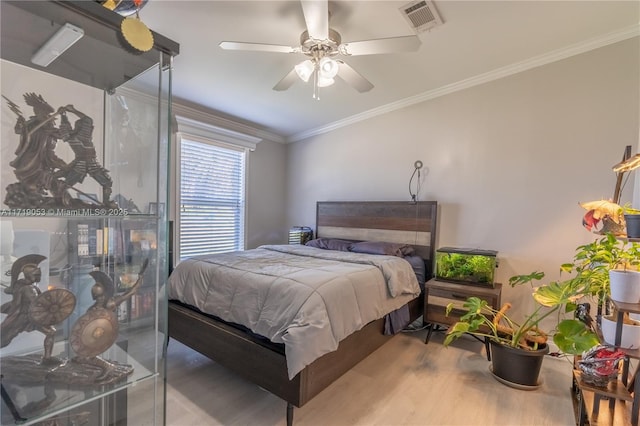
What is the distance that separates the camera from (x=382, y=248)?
3180 millimetres

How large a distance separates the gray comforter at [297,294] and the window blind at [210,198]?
4.71ft

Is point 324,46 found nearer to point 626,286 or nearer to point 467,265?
point 626,286

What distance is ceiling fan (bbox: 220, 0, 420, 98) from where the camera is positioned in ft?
5.56

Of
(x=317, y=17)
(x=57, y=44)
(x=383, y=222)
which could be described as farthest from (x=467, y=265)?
(x=57, y=44)

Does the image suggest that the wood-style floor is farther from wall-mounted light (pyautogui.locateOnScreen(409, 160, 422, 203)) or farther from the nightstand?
wall-mounted light (pyautogui.locateOnScreen(409, 160, 422, 203))

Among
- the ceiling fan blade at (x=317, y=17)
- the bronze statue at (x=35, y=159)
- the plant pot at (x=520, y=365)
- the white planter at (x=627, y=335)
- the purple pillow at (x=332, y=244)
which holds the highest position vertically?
the ceiling fan blade at (x=317, y=17)

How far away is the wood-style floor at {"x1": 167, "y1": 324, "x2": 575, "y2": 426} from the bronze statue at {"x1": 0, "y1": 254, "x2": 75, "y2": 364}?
4.29 ft

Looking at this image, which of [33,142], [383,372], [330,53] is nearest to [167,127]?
[33,142]

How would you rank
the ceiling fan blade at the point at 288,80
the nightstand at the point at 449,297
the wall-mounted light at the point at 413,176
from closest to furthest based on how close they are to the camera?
the ceiling fan blade at the point at 288,80 < the nightstand at the point at 449,297 < the wall-mounted light at the point at 413,176

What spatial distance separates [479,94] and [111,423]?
11.9 feet

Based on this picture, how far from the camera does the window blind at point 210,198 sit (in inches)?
146

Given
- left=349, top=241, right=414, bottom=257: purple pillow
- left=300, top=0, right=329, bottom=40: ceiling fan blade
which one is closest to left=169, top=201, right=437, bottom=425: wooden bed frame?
left=349, top=241, right=414, bottom=257: purple pillow

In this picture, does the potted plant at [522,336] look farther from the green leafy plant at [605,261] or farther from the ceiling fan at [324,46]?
the ceiling fan at [324,46]

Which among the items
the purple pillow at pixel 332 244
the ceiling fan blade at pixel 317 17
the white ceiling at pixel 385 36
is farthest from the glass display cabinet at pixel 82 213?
the purple pillow at pixel 332 244
